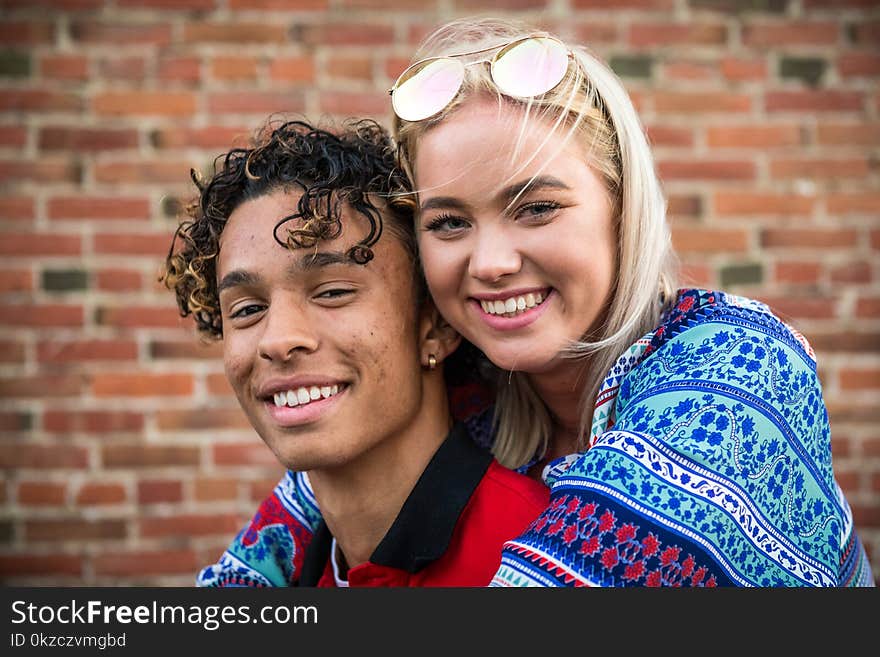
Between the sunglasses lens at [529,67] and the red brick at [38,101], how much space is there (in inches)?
83.1

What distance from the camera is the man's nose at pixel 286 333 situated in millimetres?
1807

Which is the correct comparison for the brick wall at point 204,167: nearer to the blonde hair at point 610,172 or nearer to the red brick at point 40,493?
the red brick at point 40,493

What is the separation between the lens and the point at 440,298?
194cm

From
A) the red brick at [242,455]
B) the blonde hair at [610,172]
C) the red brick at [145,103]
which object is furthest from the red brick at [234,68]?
the blonde hair at [610,172]

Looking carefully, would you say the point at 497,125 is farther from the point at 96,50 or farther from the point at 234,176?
the point at 96,50

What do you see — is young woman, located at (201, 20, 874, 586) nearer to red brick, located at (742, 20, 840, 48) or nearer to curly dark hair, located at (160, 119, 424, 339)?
curly dark hair, located at (160, 119, 424, 339)

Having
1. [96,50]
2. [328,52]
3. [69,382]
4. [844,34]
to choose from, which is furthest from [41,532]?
[844,34]

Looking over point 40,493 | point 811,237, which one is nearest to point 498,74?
point 811,237

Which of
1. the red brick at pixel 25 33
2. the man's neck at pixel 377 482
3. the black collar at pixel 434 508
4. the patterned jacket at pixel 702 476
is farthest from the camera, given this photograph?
the red brick at pixel 25 33

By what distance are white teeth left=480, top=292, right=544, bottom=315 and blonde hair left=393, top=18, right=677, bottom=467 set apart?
129mm

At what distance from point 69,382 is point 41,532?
559 mm

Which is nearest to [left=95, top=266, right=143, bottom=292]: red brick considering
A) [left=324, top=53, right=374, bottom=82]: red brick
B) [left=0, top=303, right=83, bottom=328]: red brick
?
[left=0, top=303, right=83, bottom=328]: red brick

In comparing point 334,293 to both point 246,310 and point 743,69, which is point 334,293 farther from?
point 743,69

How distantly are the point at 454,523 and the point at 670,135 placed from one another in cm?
212
